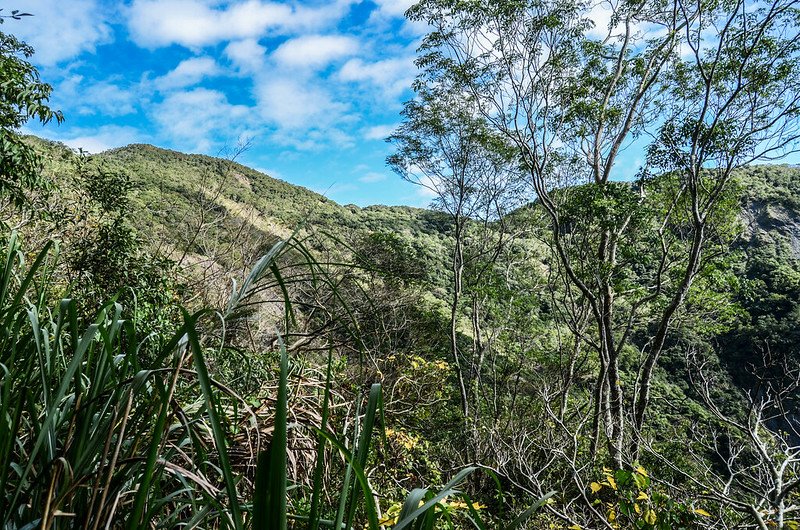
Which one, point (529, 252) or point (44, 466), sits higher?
point (529, 252)

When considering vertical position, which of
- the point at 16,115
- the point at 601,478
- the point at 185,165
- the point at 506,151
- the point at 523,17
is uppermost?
the point at 185,165

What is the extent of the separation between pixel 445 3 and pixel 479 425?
25.4 ft

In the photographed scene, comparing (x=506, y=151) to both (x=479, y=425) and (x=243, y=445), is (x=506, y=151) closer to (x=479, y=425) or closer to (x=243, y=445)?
(x=479, y=425)

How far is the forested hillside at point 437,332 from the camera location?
58cm

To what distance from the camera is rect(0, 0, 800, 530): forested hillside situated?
0.58 m

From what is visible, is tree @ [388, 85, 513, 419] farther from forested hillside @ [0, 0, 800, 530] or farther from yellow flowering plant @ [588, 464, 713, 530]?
yellow flowering plant @ [588, 464, 713, 530]

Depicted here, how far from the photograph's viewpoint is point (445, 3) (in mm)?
7945

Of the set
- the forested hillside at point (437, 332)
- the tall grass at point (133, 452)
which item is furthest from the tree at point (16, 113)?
the tall grass at point (133, 452)

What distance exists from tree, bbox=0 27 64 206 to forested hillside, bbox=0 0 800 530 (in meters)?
0.03

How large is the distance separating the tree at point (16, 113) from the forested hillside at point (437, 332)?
0.03 metres

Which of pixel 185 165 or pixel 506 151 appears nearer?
pixel 506 151

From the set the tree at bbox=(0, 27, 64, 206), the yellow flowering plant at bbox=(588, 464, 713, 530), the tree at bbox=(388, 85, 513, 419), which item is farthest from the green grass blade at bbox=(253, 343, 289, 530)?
the tree at bbox=(388, 85, 513, 419)

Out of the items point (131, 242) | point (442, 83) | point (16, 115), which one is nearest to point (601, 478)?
point (131, 242)

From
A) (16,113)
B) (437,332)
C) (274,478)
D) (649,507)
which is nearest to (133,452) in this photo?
(274,478)
